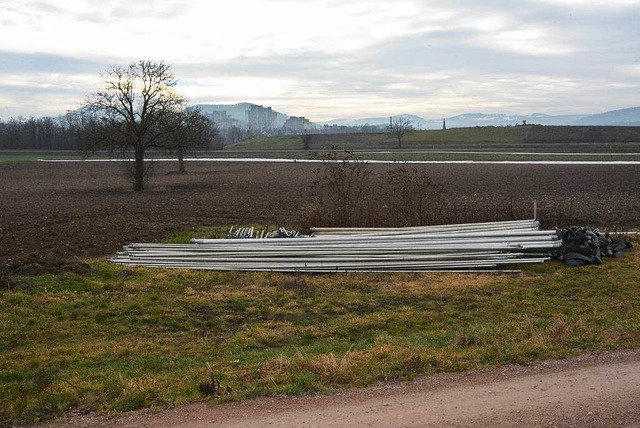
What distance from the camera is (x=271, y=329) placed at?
9602mm

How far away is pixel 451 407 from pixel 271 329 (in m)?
4.09

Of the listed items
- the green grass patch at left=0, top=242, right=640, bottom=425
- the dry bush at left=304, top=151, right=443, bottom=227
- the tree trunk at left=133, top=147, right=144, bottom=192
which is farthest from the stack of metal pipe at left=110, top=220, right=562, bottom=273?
the tree trunk at left=133, top=147, right=144, bottom=192

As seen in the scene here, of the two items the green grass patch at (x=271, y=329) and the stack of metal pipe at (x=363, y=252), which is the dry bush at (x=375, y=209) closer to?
the stack of metal pipe at (x=363, y=252)

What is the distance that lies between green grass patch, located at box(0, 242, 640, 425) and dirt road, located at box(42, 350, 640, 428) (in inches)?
11.5

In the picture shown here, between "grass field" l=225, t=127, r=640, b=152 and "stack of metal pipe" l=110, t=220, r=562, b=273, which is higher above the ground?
"grass field" l=225, t=127, r=640, b=152

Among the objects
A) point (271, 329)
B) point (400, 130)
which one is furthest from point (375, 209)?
point (400, 130)

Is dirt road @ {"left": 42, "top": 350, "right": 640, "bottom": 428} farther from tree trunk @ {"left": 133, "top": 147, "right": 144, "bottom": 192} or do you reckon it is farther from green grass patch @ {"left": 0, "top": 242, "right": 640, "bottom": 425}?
tree trunk @ {"left": 133, "top": 147, "right": 144, "bottom": 192}

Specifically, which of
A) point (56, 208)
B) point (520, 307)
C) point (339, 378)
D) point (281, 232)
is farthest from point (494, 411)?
point (56, 208)

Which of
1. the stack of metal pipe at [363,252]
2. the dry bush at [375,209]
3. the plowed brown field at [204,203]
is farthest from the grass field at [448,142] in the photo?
the stack of metal pipe at [363,252]

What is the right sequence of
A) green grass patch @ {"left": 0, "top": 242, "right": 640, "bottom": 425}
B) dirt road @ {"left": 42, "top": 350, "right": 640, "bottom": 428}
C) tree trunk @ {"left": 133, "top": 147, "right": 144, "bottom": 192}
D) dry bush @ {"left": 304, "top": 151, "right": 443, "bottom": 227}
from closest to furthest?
dirt road @ {"left": 42, "top": 350, "right": 640, "bottom": 428}, green grass patch @ {"left": 0, "top": 242, "right": 640, "bottom": 425}, dry bush @ {"left": 304, "top": 151, "right": 443, "bottom": 227}, tree trunk @ {"left": 133, "top": 147, "right": 144, "bottom": 192}

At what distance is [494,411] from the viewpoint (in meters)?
5.88

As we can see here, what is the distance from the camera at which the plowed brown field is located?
1781cm

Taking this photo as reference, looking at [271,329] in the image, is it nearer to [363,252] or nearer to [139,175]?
[363,252]

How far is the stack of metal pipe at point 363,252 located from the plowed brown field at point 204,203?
233cm
